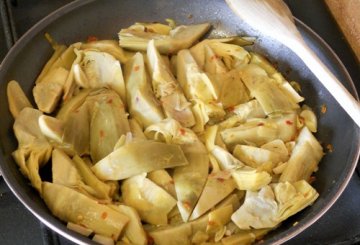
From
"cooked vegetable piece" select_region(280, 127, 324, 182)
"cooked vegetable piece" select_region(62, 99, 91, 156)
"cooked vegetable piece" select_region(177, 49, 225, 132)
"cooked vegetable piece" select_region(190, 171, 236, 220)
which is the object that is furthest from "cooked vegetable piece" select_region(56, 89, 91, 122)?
"cooked vegetable piece" select_region(280, 127, 324, 182)

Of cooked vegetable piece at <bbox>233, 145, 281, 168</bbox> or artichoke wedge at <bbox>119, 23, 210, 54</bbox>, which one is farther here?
Result: artichoke wedge at <bbox>119, 23, 210, 54</bbox>

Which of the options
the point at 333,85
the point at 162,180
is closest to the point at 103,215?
the point at 162,180

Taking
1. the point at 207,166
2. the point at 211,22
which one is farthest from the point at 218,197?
the point at 211,22

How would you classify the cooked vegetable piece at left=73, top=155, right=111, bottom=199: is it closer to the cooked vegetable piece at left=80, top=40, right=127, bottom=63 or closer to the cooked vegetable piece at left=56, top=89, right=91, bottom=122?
the cooked vegetable piece at left=56, top=89, right=91, bottom=122

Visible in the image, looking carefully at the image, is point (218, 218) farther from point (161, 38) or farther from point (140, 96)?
point (161, 38)

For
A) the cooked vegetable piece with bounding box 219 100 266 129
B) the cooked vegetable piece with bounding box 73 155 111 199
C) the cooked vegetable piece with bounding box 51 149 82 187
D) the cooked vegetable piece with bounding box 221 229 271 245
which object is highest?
the cooked vegetable piece with bounding box 51 149 82 187
